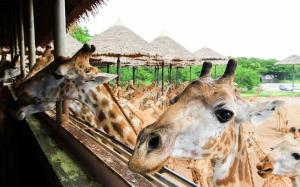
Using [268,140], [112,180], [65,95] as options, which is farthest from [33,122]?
[268,140]

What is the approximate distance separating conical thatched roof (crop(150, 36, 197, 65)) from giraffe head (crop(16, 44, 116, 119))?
997 centimetres

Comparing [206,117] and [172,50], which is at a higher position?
[172,50]

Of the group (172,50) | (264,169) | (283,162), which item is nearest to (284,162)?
(283,162)

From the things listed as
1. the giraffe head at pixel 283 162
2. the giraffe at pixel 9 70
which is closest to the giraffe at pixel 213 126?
the giraffe head at pixel 283 162

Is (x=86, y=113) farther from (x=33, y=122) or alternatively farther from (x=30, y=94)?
(x=30, y=94)

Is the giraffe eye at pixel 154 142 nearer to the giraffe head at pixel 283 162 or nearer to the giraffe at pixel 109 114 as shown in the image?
the giraffe at pixel 109 114

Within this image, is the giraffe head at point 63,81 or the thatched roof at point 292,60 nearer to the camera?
the giraffe head at point 63,81

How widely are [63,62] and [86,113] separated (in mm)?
1899

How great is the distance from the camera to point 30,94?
4191mm

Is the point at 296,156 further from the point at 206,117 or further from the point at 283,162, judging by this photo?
the point at 206,117

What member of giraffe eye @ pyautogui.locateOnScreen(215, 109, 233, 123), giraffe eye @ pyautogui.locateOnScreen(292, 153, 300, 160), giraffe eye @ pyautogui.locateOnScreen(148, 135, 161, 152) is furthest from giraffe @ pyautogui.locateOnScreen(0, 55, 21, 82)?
giraffe eye @ pyautogui.locateOnScreen(148, 135, 161, 152)

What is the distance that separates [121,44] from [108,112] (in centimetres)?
777

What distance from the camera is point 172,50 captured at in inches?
611

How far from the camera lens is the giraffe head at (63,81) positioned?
401cm
